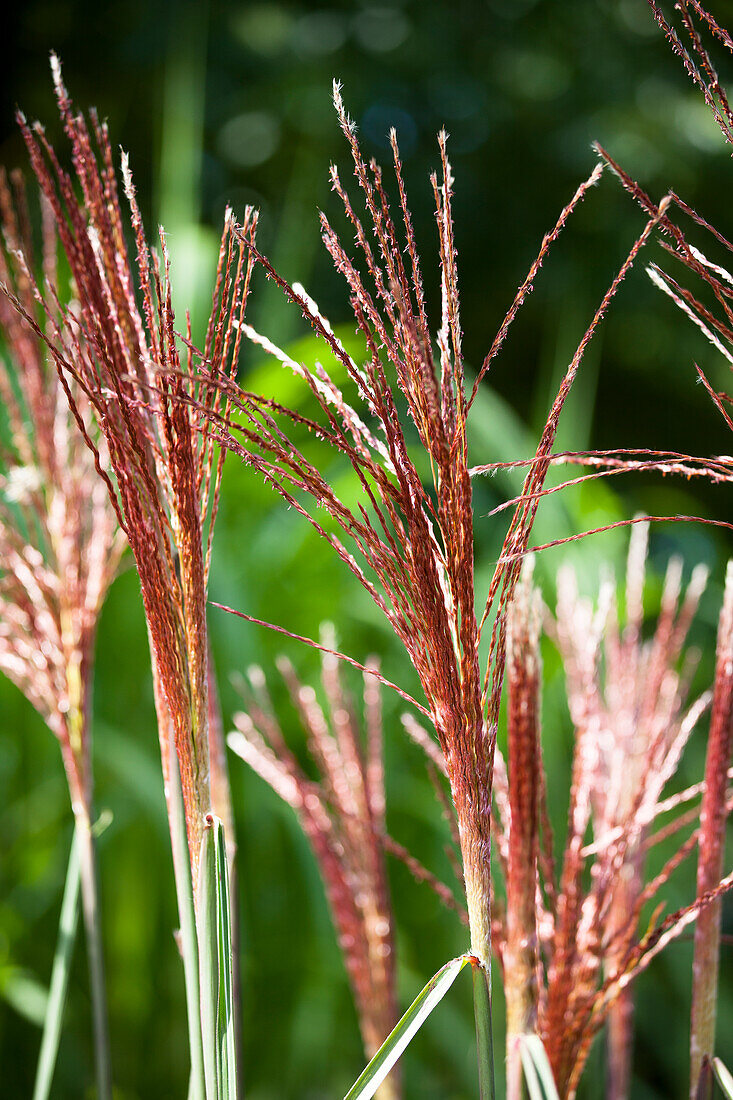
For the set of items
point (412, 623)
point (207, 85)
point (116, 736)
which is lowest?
point (412, 623)

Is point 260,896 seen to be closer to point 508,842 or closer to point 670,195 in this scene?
point 508,842

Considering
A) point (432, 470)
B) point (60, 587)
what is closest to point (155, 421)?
point (432, 470)

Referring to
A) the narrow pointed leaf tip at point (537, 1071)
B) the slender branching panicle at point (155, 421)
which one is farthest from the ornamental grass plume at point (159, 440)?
the narrow pointed leaf tip at point (537, 1071)

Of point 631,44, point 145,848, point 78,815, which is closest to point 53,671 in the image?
point 78,815

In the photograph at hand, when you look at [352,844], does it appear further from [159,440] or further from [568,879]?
[159,440]

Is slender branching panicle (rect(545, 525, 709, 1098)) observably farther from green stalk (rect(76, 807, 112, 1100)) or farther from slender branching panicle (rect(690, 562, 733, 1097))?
green stalk (rect(76, 807, 112, 1100))

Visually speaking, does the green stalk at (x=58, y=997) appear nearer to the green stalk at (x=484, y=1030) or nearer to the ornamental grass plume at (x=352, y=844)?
the ornamental grass plume at (x=352, y=844)
